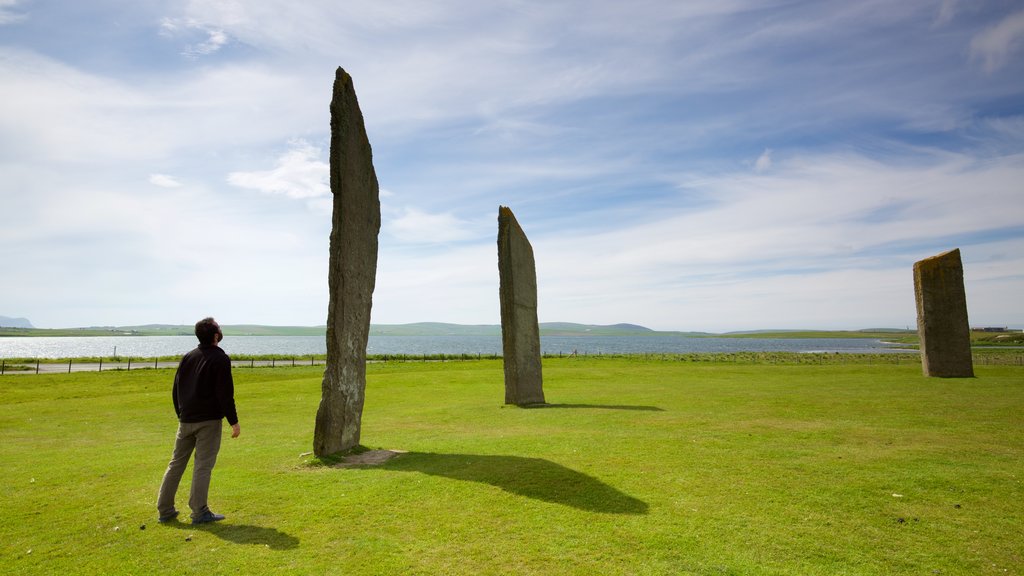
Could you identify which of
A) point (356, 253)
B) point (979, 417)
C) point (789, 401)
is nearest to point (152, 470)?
point (356, 253)

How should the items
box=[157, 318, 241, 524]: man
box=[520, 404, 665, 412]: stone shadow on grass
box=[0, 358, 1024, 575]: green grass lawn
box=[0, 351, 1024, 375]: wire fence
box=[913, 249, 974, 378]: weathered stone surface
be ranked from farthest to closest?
box=[0, 351, 1024, 375]: wire fence < box=[913, 249, 974, 378]: weathered stone surface < box=[520, 404, 665, 412]: stone shadow on grass < box=[157, 318, 241, 524]: man < box=[0, 358, 1024, 575]: green grass lawn

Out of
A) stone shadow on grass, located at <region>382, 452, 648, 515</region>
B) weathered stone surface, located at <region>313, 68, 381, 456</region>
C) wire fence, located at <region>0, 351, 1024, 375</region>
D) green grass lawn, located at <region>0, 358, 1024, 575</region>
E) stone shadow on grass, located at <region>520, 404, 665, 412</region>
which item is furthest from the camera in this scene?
wire fence, located at <region>0, 351, 1024, 375</region>

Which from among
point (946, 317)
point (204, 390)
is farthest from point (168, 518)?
point (946, 317)

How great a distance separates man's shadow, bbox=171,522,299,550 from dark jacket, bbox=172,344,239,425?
49.0 inches

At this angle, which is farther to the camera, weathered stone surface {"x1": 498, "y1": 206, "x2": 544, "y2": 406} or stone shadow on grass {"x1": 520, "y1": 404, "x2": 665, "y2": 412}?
weathered stone surface {"x1": 498, "y1": 206, "x2": 544, "y2": 406}

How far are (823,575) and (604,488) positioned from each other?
10.3 ft

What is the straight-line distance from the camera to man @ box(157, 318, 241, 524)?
7047 mm

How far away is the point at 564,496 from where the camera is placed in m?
7.69

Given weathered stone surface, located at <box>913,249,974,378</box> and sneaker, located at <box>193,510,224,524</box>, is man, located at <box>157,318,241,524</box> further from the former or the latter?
weathered stone surface, located at <box>913,249,974,378</box>

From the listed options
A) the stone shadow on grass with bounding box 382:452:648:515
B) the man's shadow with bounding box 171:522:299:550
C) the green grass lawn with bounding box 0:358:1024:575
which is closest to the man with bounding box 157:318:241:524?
the man's shadow with bounding box 171:522:299:550

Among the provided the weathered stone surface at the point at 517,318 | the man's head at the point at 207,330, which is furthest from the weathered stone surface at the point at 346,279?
the weathered stone surface at the point at 517,318

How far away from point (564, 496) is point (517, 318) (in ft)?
35.7

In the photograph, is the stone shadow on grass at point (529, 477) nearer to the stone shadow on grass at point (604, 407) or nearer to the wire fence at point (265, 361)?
the stone shadow on grass at point (604, 407)

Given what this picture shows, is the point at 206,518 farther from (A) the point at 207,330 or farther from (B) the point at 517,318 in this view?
(B) the point at 517,318
